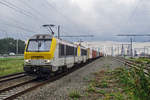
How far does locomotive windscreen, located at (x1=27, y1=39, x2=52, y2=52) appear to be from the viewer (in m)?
12.6

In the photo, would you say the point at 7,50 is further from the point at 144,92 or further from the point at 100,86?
the point at 144,92

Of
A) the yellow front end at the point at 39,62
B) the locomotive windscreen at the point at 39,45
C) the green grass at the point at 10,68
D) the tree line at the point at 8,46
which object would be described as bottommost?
the green grass at the point at 10,68

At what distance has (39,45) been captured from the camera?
12.8 m

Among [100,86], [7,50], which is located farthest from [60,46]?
[7,50]

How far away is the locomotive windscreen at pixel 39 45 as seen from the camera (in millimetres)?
12610

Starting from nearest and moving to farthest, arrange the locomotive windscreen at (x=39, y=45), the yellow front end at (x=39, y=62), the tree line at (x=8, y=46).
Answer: the yellow front end at (x=39, y=62) → the locomotive windscreen at (x=39, y=45) → the tree line at (x=8, y=46)

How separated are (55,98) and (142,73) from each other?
11.6 ft

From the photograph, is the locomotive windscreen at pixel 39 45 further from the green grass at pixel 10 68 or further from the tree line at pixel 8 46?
the tree line at pixel 8 46

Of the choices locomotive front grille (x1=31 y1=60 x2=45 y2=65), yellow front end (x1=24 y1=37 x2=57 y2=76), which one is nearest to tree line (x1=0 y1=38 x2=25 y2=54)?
yellow front end (x1=24 y1=37 x2=57 y2=76)

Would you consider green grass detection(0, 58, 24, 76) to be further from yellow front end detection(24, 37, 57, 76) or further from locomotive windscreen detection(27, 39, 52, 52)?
yellow front end detection(24, 37, 57, 76)

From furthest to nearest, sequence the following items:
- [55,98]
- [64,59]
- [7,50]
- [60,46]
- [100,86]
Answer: [7,50] < [64,59] < [60,46] < [100,86] < [55,98]

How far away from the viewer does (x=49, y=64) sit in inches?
476

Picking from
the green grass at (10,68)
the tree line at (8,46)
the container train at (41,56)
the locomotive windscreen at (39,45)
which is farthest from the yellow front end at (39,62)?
the tree line at (8,46)

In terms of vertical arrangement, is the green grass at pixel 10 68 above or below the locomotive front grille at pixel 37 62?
below
